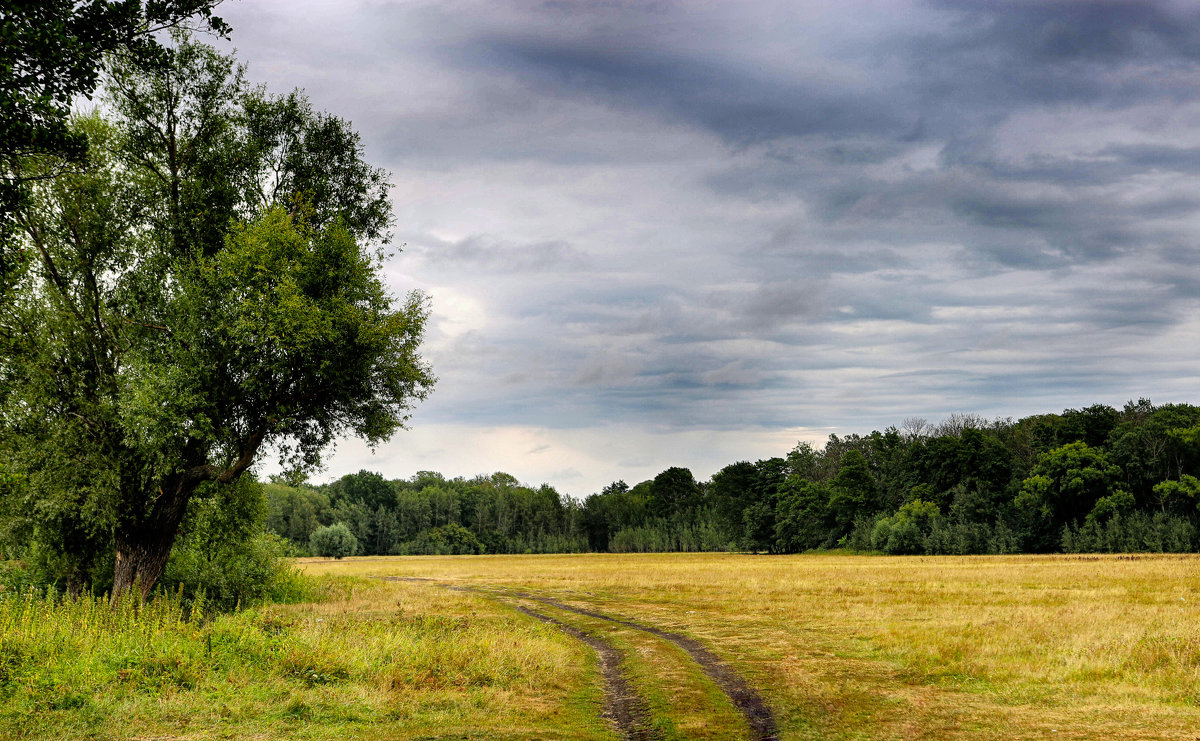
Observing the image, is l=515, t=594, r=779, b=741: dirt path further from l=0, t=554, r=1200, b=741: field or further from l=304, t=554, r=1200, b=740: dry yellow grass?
l=304, t=554, r=1200, b=740: dry yellow grass

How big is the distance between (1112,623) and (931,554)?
72.1 m

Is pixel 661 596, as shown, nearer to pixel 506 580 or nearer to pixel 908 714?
pixel 506 580

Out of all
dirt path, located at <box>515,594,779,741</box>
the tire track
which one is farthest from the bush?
the tire track

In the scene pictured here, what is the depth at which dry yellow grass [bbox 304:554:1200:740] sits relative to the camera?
462 inches

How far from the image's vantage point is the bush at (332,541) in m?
111

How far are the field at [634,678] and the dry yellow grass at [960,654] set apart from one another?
3.1 inches

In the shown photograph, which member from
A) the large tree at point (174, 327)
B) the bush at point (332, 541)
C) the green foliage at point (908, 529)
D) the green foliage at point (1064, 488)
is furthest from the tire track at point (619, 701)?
the bush at point (332, 541)

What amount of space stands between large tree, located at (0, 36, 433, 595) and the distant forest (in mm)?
12369

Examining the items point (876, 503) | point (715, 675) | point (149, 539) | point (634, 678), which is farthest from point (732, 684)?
point (876, 503)

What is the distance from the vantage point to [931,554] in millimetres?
87125

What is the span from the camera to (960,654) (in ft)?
56.3

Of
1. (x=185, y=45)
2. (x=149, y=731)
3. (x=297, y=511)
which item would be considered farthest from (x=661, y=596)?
(x=297, y=511)

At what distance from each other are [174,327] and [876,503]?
107 metres

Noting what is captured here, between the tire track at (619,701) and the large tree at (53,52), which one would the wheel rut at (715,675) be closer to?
the tire track at (619,701)
